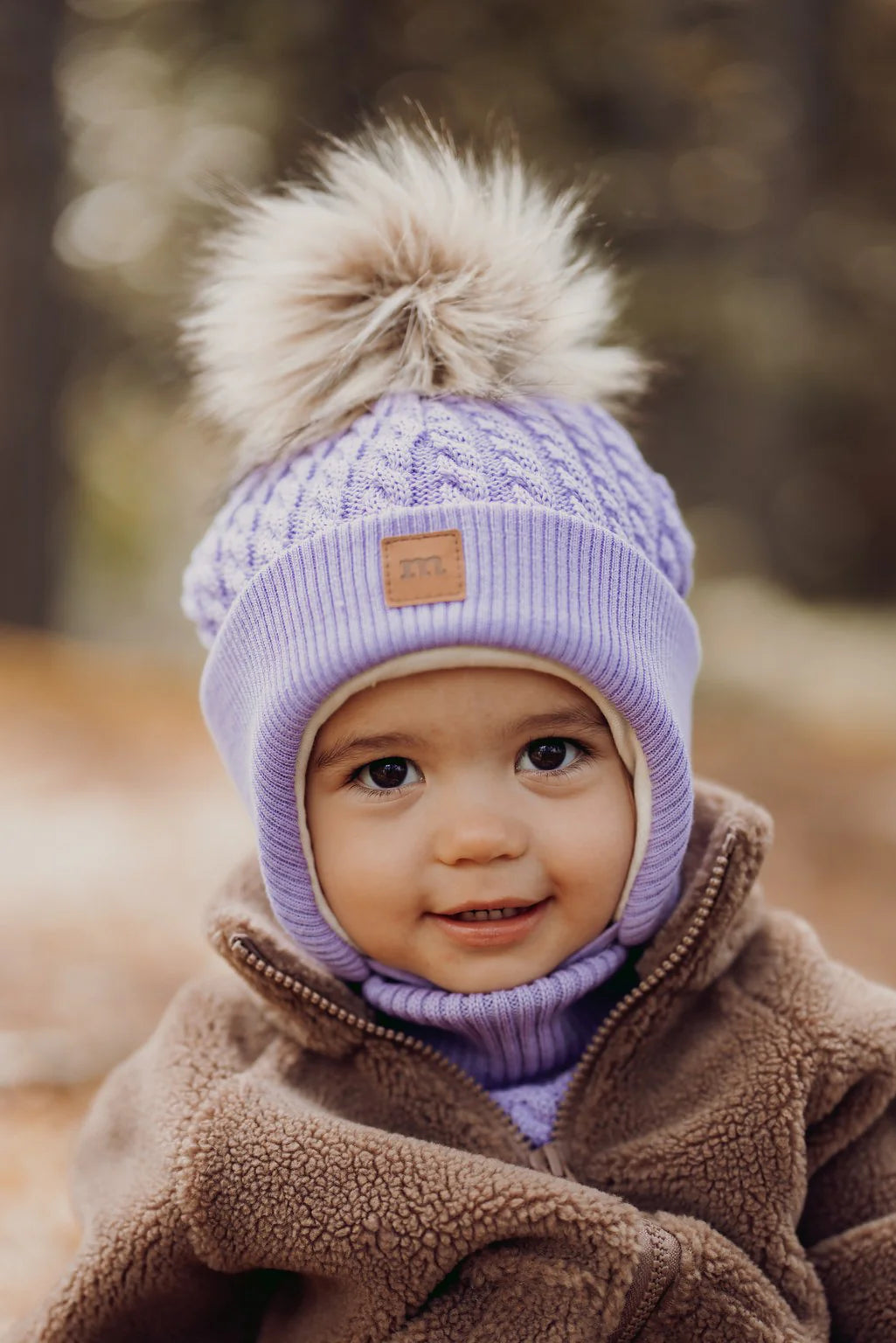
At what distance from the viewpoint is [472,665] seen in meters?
1.43

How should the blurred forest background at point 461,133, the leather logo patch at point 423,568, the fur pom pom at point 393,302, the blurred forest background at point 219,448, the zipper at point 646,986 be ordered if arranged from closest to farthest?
1. the leather logo patch at point 423,568
2. the zipper at point 646,986
3. the fur pom pom at point 393,302
4. the blurred forest background at point 219,448
5. the blurred forest background at point 461,133

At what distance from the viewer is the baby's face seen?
4.72 ft

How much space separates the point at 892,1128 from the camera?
1.59 m

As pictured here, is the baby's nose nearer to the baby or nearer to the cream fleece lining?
the baby

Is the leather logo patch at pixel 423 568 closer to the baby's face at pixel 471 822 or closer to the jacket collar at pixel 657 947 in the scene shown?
the baby's face at pixel 471 822

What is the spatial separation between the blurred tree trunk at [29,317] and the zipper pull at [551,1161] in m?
5.82

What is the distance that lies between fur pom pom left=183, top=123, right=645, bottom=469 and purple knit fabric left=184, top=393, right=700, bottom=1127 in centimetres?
6

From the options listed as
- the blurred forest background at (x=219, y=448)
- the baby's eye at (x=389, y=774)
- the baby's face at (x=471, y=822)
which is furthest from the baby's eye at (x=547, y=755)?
the blurred forest background at (x=219, y=448)

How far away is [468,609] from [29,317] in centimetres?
578

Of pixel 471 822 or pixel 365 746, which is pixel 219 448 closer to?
pixel 365 746

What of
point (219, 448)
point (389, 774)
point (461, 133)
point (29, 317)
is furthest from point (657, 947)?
point (29, 317)

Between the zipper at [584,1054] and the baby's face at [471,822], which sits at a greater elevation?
the baby's face at [471,822]

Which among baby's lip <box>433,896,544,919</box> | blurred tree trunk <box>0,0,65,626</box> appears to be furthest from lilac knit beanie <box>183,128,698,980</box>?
blurred tree trunk <box>0,0,65,626</box>

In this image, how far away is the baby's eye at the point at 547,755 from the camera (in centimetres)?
149
